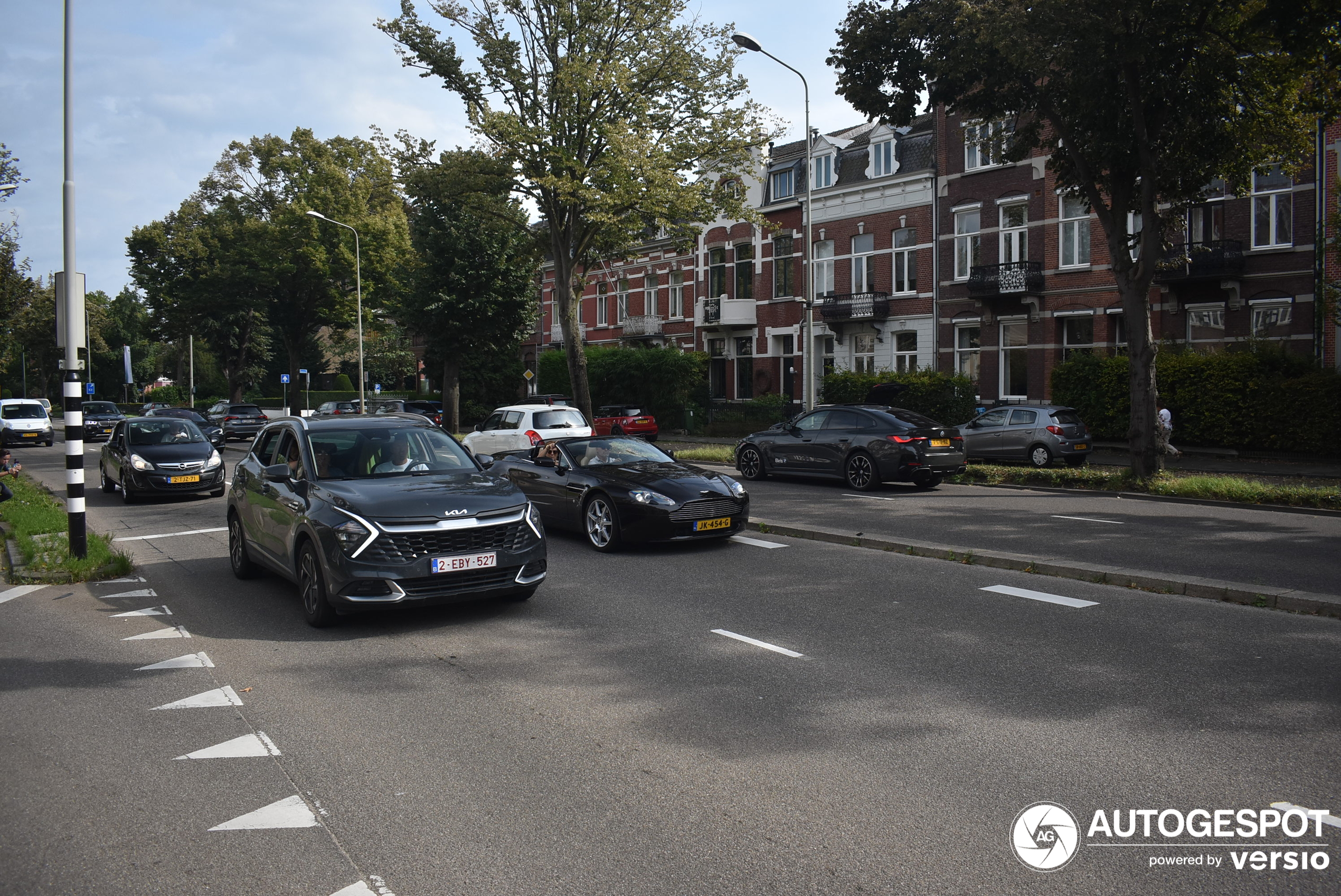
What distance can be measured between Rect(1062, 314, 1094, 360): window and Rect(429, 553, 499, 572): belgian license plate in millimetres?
27305

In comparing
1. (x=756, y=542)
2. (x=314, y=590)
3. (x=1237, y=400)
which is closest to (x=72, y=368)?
(x=314, y=590)

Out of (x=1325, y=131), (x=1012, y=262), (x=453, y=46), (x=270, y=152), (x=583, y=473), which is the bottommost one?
(x=583, y=473)

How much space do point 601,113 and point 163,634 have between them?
2132cm

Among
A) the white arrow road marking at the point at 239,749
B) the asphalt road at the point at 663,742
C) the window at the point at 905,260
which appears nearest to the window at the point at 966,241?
the window at the point at 905,260

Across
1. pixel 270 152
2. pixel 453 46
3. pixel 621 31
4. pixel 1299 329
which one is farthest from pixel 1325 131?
pixel 270 152

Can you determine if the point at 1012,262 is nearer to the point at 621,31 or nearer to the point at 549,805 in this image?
the point at 621,31

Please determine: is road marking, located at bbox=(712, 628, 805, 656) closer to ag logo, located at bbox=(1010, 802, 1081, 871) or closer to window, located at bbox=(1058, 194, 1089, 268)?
ag logo, located at bbox=(1010, 802, 1081, 871)

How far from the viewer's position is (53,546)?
36.0 ft

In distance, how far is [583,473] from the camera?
1159 centimetres

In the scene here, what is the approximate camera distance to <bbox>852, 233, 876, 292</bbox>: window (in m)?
38.0

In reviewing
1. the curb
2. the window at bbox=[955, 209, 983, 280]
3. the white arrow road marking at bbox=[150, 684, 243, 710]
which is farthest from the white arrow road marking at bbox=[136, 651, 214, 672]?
the window at bbox=[955, 209, 983, 280]

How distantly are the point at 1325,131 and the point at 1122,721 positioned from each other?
88.8ft

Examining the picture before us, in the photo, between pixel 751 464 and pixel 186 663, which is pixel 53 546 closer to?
pixel 186 663

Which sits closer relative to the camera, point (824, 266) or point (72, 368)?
point (72, 368)
